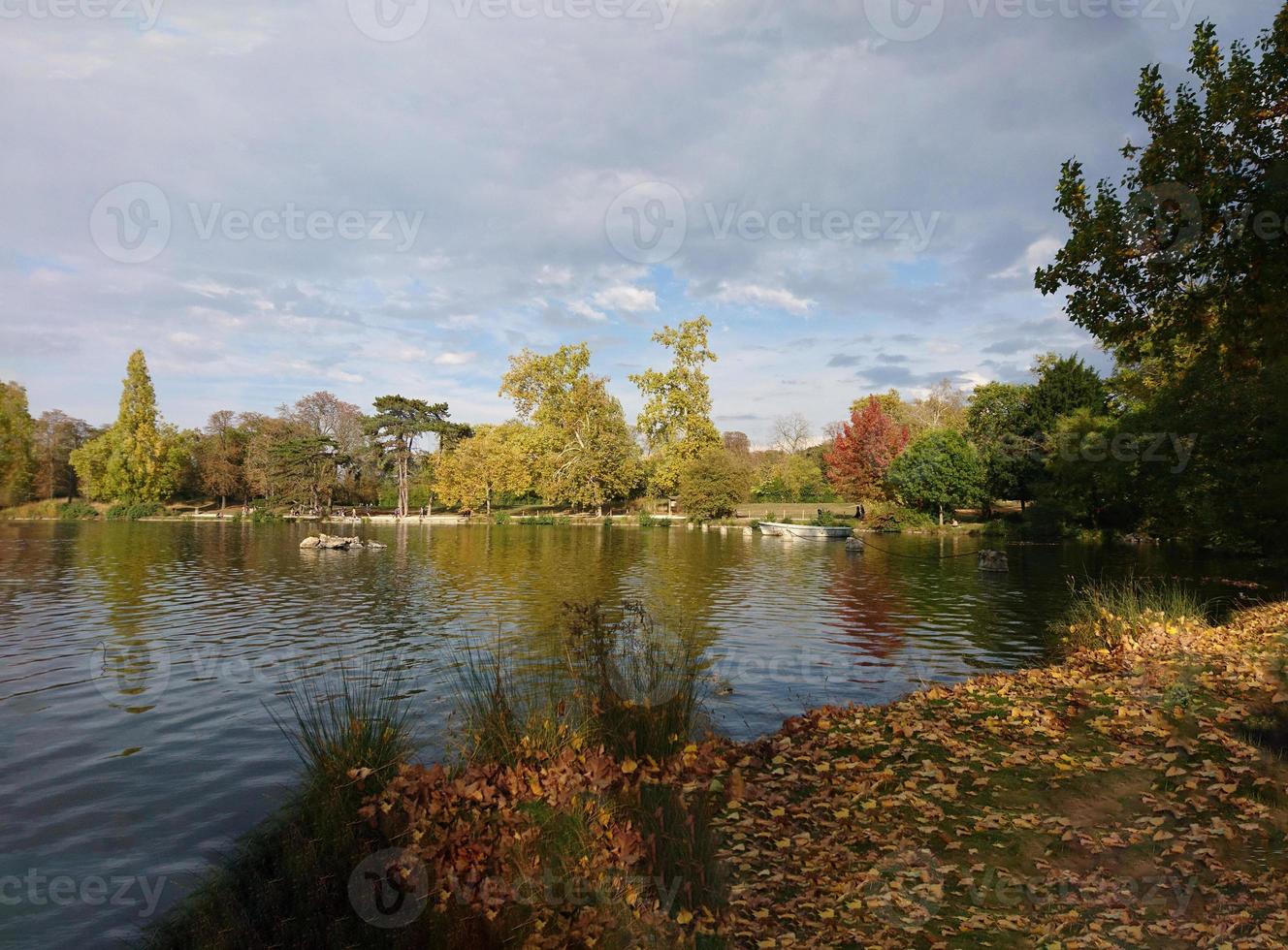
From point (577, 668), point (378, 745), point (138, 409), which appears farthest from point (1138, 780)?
point (138, 409)

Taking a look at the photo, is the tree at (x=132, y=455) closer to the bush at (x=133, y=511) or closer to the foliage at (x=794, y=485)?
the bush at (x=133, y=511)

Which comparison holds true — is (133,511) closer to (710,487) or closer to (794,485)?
(710,487)

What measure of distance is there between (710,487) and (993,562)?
28.8 metres

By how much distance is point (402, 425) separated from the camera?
5931cm

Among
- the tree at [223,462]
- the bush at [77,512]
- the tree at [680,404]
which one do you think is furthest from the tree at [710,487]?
the bush at [77,512]

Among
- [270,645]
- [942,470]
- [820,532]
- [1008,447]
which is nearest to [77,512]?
[820,532]

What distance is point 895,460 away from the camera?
153ft

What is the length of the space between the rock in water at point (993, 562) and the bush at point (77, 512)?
215 feet

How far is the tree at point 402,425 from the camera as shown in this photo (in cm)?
5931

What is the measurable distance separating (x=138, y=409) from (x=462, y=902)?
7096 centimetres

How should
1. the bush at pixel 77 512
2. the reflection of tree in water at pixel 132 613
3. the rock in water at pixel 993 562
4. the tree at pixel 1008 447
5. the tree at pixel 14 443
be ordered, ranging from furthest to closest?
the bush at pixel 77 512 < the tree at pixel 14 443 < the tree at pixel 1008 447 < the rock in water at pixel 993 562 < the reflection of tree in water at pixel 132 613

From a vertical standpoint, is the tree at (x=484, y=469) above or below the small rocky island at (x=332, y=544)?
above

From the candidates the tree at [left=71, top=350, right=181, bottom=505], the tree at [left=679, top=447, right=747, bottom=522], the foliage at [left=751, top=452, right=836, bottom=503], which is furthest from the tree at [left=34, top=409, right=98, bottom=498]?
the foliage at [left=751, top=452, right=836, bottom=503]

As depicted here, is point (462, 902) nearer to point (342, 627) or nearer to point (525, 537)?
point (342, 627)
